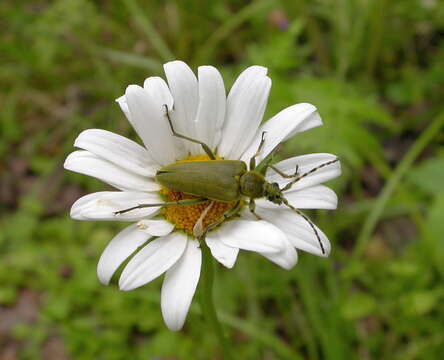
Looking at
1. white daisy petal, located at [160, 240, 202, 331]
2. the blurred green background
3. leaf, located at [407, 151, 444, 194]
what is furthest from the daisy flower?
leaf, located at [407, 151, 444, 194]

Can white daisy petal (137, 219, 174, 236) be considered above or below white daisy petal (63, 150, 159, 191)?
below

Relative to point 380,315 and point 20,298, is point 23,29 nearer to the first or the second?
point 20,298

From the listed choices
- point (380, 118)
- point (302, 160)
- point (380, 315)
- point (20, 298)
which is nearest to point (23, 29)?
point (20, 298)

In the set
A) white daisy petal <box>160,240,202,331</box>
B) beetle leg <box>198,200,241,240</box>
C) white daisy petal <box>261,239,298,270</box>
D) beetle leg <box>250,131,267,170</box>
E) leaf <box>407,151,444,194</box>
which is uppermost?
beetle leg <box>250,131,267,170</box>

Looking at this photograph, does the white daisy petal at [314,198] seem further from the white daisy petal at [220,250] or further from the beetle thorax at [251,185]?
the white daisy petal at [220,250]

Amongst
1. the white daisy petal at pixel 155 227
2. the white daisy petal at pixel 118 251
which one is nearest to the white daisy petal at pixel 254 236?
the white daisy petal at pixel 155 227

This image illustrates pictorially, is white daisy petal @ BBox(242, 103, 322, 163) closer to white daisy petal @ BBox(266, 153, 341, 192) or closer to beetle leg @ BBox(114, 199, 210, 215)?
white daisy petal @ BBox(266, 153, 341, 192)
